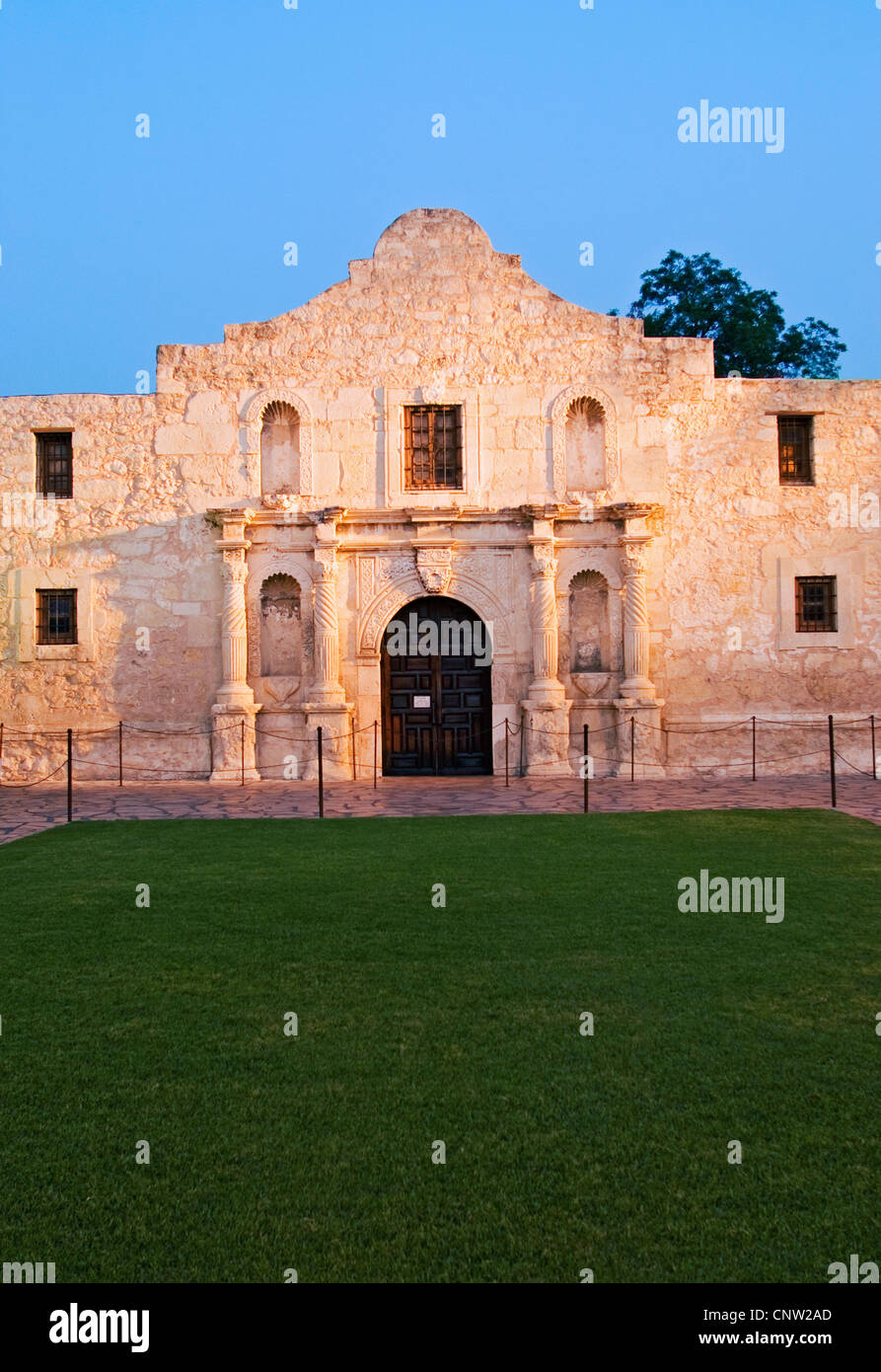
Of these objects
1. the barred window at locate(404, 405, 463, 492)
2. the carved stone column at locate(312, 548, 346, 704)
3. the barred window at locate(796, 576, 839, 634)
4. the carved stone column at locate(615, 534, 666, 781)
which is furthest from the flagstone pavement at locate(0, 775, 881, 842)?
the barred window at locate(404, 405, 463, 492)

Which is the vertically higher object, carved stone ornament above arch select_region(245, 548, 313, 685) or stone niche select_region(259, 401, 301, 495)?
stone niche select_region(259, 401, 301, 495)

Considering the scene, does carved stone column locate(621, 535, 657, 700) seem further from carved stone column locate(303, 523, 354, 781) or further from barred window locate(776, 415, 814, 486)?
carved stone column locate(303, 523, 354, 781)

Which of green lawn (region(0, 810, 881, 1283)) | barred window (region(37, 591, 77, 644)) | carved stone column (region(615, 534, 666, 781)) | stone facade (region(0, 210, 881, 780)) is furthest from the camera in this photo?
barred window (region(37, 591, 77, 644))

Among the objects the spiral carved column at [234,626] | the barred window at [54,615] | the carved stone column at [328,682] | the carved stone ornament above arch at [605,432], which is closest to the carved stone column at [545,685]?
the carved stone ornament above arch at [605,432]

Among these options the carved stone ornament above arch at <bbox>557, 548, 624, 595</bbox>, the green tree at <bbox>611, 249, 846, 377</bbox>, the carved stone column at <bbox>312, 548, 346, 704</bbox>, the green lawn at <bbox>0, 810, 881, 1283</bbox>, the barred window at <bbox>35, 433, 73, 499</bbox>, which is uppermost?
the green tree at <bbox>611, 249, 846, 377</bbox>

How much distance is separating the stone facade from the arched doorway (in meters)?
0.38

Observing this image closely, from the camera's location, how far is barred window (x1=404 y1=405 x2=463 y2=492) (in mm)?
17812

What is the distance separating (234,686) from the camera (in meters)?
17.1

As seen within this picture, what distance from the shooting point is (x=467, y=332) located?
17.7m

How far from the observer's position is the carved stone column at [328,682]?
16969 mm

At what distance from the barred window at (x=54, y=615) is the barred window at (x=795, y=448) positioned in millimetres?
12681

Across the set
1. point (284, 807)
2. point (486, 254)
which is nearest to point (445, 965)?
point (284, 807)

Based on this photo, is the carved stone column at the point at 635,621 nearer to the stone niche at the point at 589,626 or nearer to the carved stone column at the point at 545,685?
the stone niche at the point at 589,626

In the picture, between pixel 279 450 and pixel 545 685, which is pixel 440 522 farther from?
pixel 545 685
